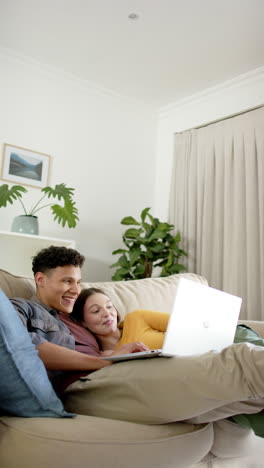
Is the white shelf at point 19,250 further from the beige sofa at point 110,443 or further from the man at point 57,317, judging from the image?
the beige sofa at point 110,443

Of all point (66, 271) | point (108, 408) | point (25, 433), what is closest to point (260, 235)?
point (66, 271)

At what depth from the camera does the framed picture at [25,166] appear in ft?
11.5

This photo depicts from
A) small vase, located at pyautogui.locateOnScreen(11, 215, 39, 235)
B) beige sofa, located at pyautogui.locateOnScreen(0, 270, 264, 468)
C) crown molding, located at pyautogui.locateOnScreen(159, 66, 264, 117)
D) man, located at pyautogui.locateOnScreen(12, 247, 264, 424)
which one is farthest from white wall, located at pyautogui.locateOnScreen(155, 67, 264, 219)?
beige sofa, located at pyautogui.locateOnScreen(0, 270, 264, 468)

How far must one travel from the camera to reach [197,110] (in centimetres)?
413

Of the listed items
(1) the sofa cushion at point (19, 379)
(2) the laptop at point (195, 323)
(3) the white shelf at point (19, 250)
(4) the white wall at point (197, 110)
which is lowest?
(1) the sofa cushion at point (19, 379)

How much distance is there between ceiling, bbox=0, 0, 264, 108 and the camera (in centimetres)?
298

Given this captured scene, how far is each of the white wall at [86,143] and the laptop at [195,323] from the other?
7.69 feet

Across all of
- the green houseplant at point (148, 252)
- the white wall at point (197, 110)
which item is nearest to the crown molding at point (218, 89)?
the white wall at point (197, 110)

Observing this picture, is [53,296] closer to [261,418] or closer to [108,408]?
[108,408]

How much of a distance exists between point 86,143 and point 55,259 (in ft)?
7.83

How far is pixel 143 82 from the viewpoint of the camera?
3.95 metres

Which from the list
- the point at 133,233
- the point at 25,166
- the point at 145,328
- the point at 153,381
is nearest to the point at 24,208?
the point at 25,166

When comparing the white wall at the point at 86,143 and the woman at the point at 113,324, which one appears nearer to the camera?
the woman at the point at 113,324

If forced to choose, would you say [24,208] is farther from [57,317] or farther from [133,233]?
[57,317]
